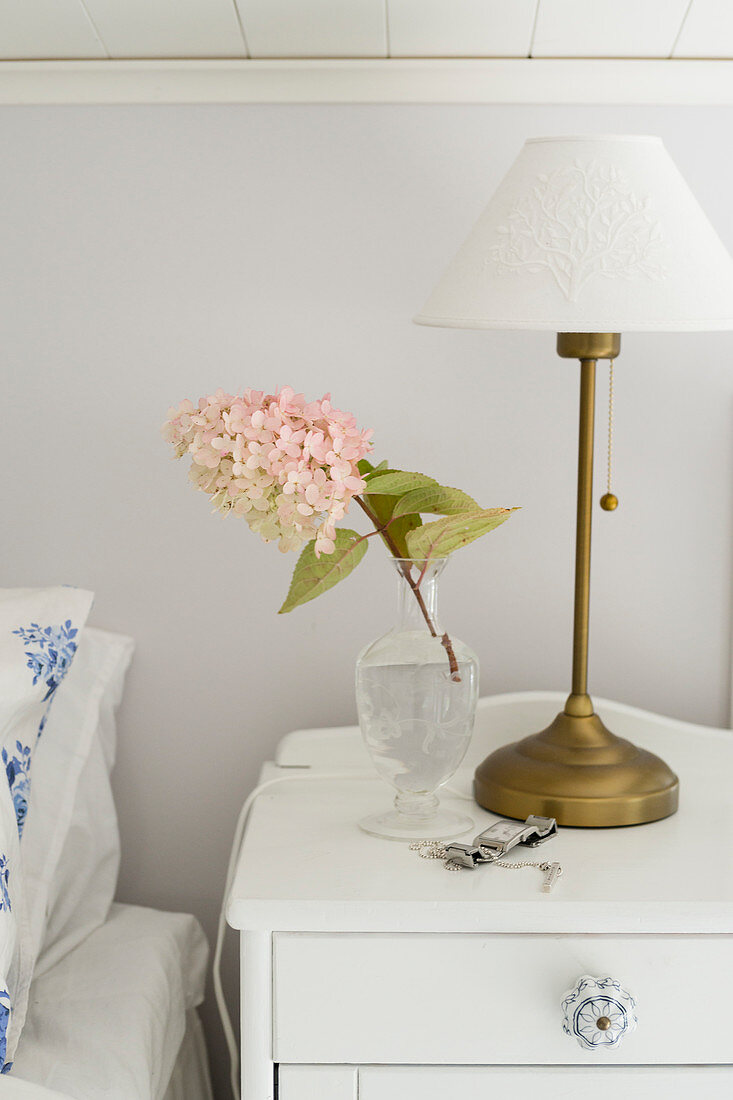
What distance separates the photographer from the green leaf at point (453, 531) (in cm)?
87

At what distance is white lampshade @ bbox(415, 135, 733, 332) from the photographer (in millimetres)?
851

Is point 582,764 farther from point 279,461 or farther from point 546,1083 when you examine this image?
point 279,461

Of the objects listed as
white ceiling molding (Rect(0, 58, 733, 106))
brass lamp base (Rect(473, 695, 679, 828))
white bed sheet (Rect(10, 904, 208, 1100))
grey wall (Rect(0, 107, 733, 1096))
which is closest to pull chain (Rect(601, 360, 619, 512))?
grey wall (Rect(0, 107, 733, 1096))

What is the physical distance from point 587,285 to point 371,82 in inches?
18.8

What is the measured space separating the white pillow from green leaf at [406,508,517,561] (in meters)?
0.48

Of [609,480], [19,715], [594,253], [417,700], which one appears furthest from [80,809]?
[594,253]

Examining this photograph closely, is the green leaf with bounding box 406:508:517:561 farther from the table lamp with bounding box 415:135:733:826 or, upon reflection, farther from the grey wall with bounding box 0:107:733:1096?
the grey wall with bounding box 0:107:733:1096

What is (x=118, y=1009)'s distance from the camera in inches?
39.1

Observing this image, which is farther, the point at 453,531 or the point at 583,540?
the point at 583,540

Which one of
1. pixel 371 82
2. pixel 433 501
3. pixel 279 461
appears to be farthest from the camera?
pixel 371 82

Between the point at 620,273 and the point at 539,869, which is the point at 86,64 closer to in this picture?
the point at 620,273

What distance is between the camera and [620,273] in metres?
0.86

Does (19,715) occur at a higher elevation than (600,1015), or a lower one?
higher

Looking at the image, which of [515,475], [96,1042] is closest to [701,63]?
[515,475]
